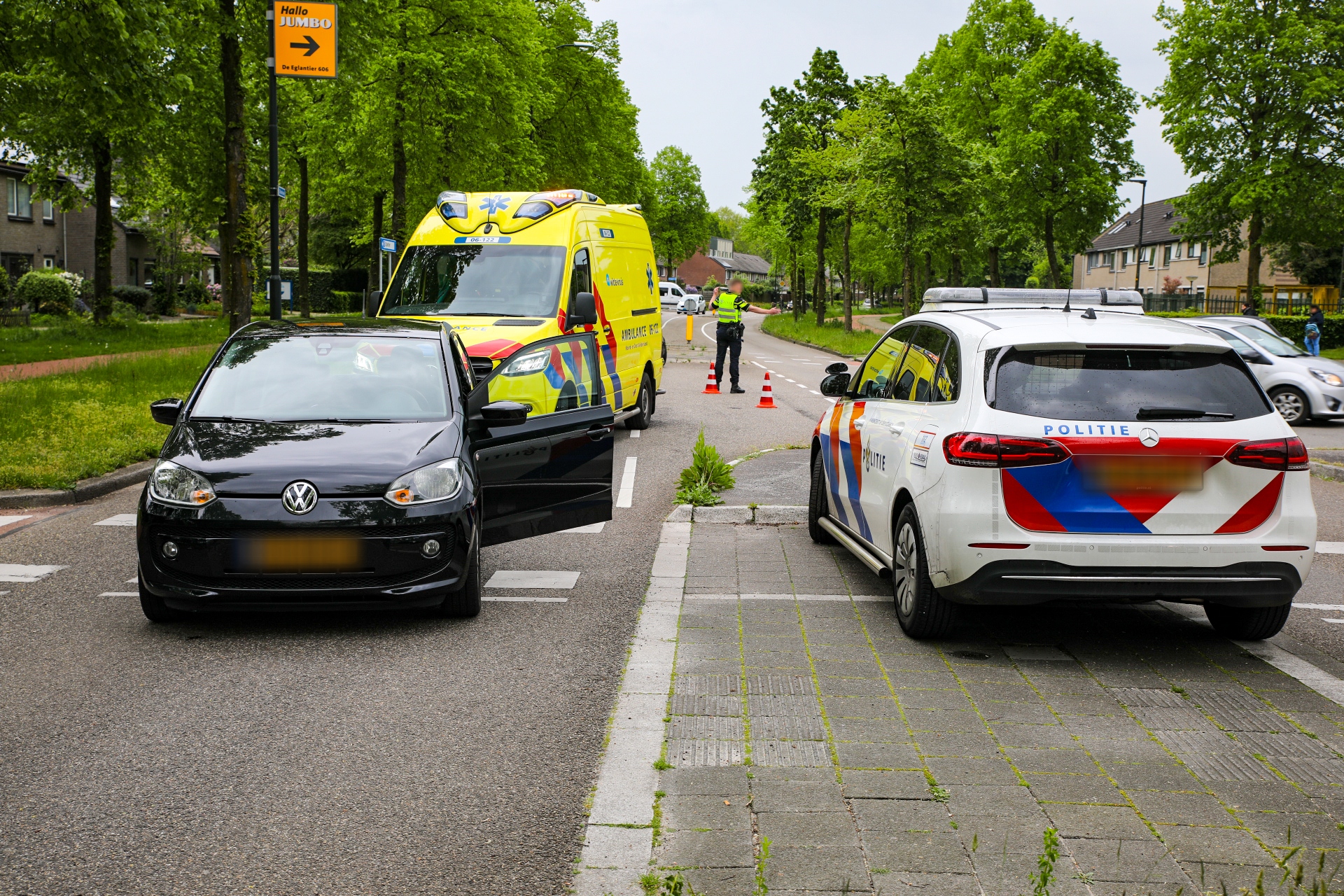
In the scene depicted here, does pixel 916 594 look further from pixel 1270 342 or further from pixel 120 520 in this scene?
pixel 1270 342

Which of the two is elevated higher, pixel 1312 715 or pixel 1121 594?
pixel 1121 594

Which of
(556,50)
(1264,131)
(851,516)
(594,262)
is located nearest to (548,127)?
(556,50)

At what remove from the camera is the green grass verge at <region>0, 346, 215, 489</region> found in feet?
34.7

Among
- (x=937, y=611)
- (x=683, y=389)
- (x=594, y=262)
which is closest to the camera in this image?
(x=937, y=611)

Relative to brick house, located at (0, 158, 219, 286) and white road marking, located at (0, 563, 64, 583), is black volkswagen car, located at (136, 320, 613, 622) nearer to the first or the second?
white road marking, located at (0, 563, 64, 583)

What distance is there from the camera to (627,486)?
1110cm

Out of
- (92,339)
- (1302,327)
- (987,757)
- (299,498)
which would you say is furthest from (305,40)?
(1302,327)

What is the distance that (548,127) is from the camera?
41.3m

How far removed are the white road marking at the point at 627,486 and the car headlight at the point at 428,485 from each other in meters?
4.00

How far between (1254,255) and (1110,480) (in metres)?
41.7

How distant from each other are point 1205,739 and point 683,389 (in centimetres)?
1844

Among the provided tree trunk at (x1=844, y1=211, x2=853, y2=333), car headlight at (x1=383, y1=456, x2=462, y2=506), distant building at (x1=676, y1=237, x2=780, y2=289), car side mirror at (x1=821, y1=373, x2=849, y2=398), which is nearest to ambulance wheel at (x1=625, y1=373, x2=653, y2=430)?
car side mirror at (x1=821, y1=373, x2=849, y2=398)

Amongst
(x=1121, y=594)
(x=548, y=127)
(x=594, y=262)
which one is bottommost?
(x=1121, y=594)

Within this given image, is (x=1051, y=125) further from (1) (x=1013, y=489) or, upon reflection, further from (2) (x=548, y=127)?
(1) (x=1013, y=489)
